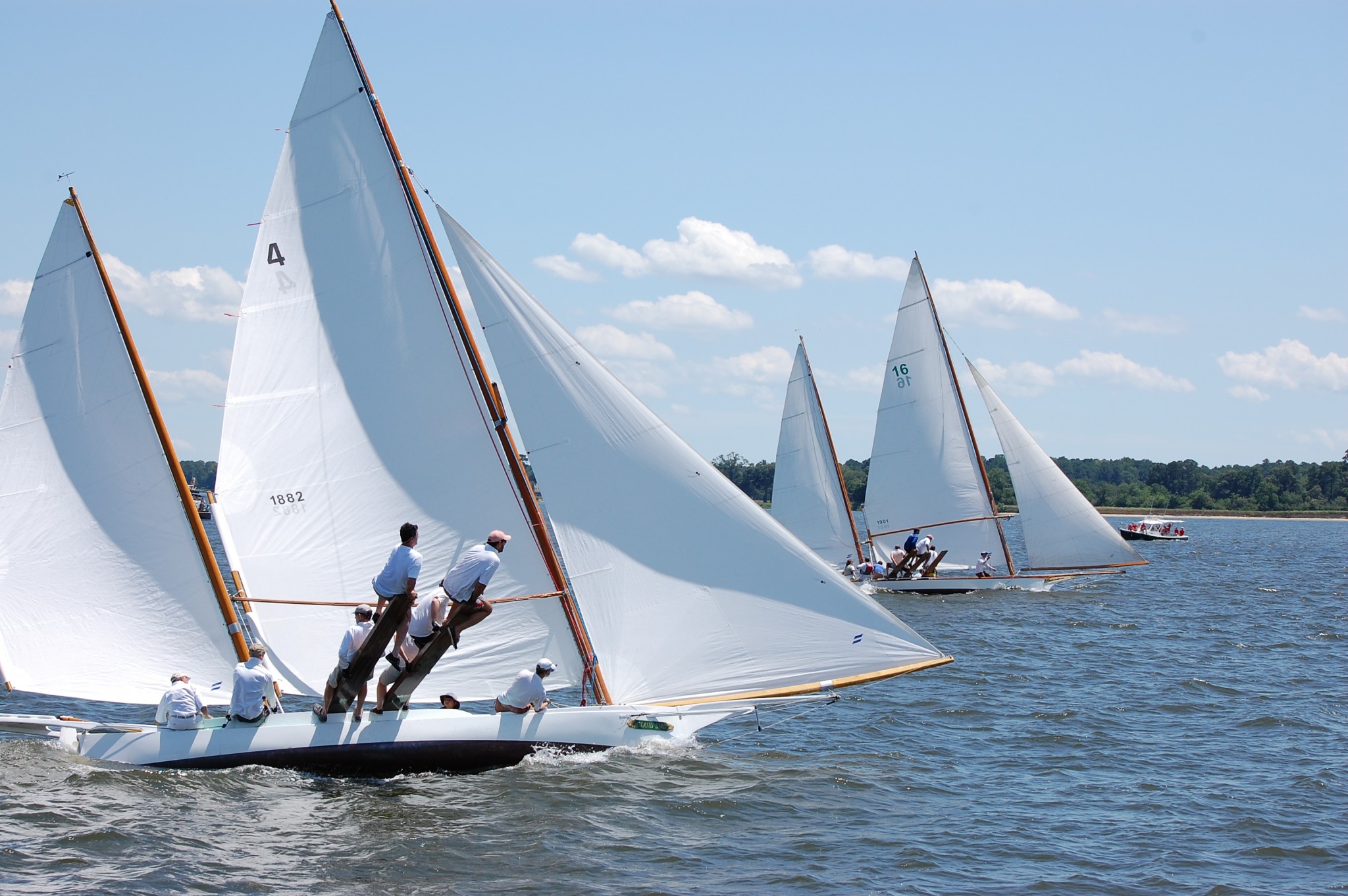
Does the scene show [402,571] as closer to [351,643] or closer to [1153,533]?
[351,643]

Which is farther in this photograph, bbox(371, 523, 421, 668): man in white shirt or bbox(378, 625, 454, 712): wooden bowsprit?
bbox(378, 625, 454, 712): wooden bowsprit

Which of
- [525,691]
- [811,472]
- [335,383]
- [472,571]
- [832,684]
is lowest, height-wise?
[832,684]

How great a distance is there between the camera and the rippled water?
10.9m

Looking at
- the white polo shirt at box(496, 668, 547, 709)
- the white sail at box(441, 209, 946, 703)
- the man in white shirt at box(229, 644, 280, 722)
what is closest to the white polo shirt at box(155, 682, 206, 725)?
the man in white shirt at box(229, 644, 280, 722)

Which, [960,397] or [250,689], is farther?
[960,397]

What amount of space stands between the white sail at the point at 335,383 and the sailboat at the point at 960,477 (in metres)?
27.3

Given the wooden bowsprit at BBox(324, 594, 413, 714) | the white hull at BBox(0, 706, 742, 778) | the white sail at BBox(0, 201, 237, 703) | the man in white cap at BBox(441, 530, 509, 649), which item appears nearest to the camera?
the man in white cap at BBox(441, 530, 509, 649)

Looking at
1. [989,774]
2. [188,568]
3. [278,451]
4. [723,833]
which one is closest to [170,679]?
[188,568]

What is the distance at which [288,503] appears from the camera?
46.8ft

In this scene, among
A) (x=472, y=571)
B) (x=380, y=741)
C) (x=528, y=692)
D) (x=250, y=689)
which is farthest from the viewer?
(x=528, y=692)

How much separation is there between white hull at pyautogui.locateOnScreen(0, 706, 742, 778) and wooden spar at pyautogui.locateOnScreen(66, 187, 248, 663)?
1188 millimetres

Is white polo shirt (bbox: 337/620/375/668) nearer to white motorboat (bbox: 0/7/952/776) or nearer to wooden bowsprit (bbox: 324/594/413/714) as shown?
wooden bowsprit (bbox: 324/594/413/714)

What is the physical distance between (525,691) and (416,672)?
123 centimetres

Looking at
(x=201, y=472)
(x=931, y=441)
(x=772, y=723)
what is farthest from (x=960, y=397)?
(x=201, y=472)
